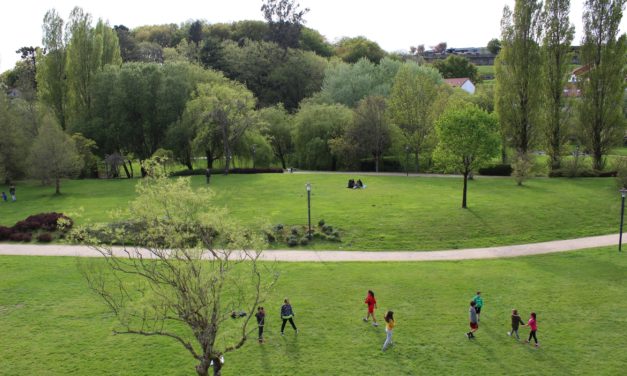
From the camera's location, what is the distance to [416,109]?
181ft

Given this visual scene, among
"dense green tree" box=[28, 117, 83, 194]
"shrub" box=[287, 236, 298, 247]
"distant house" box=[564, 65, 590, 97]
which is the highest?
"distant house" box=[564, 65, 590, 97]

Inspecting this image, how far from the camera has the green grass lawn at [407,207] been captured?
100 feet

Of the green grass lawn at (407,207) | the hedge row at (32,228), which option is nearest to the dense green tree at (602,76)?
the green grass lawn at (407,207)

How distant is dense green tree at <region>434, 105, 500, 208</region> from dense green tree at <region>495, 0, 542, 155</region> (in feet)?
57.9

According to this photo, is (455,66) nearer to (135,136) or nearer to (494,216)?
(135,136)

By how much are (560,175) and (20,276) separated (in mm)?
46934

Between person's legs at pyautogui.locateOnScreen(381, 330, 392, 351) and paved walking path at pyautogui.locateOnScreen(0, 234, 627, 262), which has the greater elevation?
paved walking path at pyautogui.locateOnScreen(0, 234, 627, 262)

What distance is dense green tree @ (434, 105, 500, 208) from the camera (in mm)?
33688

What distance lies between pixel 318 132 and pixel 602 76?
3028 centimetres

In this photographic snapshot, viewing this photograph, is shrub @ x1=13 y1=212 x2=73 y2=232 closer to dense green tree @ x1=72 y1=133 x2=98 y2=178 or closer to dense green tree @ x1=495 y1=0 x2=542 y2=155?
dense green tree @ x1=72 y1=133 x2=98 y2=178

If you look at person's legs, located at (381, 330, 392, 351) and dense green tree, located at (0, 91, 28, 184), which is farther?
dense green tree, located at (0, 91, 28, 184)

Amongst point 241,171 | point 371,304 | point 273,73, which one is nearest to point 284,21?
point 273,73

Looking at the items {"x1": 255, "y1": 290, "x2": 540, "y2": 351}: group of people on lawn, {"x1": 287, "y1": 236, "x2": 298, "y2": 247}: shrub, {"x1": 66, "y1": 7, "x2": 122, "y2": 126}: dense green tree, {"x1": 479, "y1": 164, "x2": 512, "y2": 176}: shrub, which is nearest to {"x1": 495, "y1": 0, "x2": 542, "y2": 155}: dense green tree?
{"x1": 479, "y1": 164, "x2": 512, "y2": 176}: shrub

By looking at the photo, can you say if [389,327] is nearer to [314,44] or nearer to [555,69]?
[555,69]
